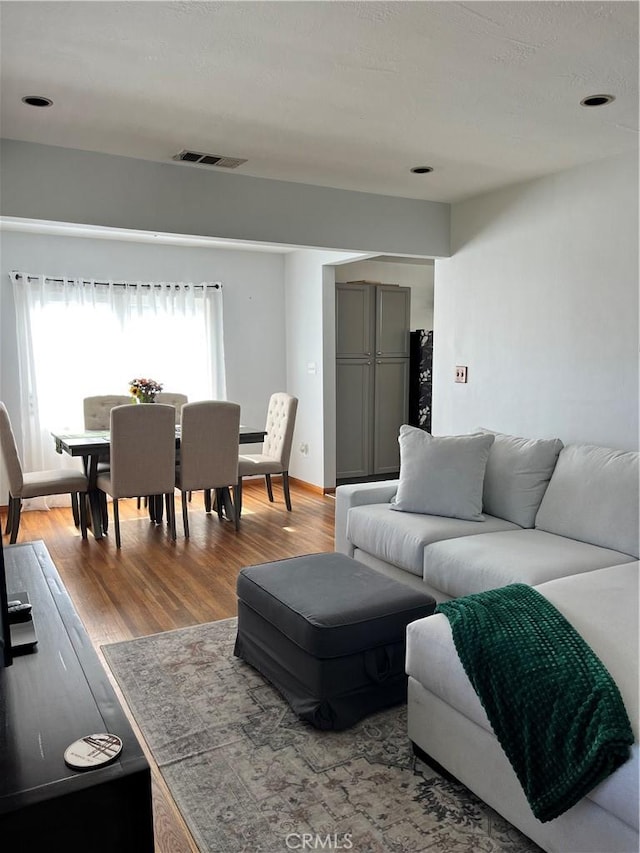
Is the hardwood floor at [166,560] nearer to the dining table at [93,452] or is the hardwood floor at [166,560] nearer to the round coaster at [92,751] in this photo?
the dining table at [93,452]

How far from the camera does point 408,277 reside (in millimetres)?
7520

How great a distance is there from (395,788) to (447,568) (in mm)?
1084

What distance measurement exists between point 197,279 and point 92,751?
19.0ft

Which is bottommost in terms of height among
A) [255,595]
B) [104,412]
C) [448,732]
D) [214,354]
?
[448,732]

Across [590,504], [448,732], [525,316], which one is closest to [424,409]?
[525,316]

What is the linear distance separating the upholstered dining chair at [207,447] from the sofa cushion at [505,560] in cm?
233

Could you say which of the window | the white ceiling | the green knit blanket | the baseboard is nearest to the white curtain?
the window

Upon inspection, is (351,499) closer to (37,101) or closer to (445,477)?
(445,477)

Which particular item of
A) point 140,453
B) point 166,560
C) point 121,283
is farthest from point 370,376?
point 166,560

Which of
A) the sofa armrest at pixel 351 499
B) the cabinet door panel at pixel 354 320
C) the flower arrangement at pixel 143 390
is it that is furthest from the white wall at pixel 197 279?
the sofa armrest at pixel 351 499

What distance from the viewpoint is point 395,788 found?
209cm

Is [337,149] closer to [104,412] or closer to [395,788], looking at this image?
[395,788]

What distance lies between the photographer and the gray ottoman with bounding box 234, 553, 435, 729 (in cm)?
239
